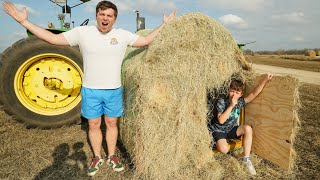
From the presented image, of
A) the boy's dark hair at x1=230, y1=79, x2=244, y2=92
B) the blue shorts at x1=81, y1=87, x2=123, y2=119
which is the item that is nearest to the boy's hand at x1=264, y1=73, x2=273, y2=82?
the boy's dark hair at x1=230, y1=79, x2=244, y2=92

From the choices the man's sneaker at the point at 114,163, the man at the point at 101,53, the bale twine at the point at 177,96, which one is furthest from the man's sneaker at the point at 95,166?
the bale twine at the point at 177,96

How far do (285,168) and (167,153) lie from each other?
58.8 inches

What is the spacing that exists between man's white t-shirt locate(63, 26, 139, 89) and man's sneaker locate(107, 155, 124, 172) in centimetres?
90

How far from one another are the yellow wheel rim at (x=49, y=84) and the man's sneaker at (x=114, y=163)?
1571mm

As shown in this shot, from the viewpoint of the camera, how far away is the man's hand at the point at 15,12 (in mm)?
3268

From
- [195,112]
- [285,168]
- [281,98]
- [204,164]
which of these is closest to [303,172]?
[285,168]

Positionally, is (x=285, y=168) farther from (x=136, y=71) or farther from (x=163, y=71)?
(x=136, y=71)

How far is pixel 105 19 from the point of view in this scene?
344 centimetres

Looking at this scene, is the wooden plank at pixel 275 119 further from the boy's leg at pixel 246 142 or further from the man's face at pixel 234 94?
the man's face at pixel 234 94

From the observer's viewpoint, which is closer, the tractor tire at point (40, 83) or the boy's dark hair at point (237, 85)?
the boy's dark hair at point (237, 85)

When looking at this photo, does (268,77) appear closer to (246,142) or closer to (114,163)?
(246,142)

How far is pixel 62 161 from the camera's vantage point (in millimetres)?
3938

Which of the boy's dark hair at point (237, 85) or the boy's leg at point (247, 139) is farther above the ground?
the boy's dark hair at point (237, 85)

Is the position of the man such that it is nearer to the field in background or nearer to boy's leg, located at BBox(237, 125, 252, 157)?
boy's leg, located at BBox(237, 125, 252, 157)
